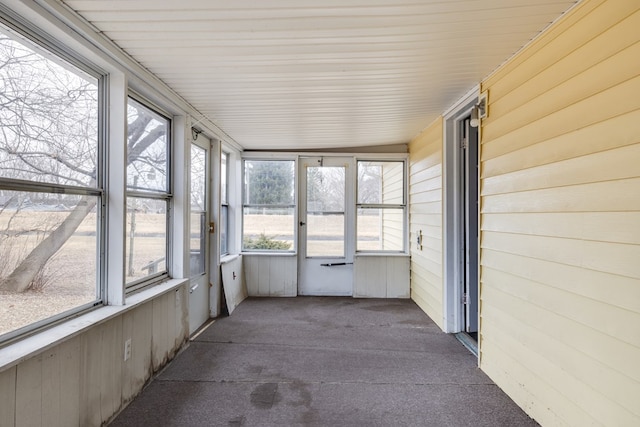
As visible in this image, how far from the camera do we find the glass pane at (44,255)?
4.96 ft

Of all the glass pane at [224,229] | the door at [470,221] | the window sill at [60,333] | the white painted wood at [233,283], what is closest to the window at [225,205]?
the glass pane at [224,229]

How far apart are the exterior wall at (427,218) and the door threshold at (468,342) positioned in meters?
0.24

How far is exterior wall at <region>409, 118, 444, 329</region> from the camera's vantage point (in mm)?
3783

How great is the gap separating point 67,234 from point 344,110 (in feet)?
8.18

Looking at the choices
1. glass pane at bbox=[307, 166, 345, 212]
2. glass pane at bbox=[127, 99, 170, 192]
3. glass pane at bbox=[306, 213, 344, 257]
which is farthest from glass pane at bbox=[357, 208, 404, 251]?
glass pane at bbox=[127, 99, 170, 192]

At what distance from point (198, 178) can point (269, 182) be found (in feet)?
5.24

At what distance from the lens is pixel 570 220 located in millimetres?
1753

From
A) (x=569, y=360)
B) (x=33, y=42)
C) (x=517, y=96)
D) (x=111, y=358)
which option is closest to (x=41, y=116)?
(x=33, y=42)

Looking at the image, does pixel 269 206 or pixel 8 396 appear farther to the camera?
pixel 269 206

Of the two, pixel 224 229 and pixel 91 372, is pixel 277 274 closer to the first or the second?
pixel 224 229

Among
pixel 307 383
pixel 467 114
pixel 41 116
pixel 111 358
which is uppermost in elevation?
pixel 467 114

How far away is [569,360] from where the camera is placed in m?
1.77

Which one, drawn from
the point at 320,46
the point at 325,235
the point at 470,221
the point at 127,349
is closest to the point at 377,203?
the point at 325,235

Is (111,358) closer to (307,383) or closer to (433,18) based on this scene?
(307,383)
